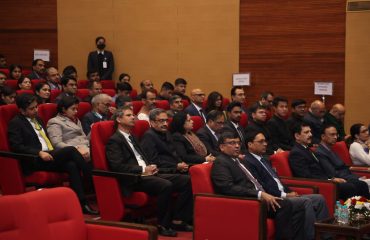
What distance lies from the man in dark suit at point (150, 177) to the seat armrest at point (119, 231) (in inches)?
72.4

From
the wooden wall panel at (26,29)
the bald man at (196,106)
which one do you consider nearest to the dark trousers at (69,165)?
the bald man at (196,106)

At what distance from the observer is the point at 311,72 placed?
1059 centimetres

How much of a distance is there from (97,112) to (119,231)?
3.57 m

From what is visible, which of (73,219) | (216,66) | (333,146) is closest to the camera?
(73,219)

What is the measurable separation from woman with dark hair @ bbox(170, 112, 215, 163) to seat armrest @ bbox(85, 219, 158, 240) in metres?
2.70

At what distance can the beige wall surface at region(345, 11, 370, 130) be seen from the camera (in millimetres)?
10188

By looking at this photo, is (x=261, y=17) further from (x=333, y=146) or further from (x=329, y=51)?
(x=333, y=146)

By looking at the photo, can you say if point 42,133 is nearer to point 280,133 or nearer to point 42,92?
point 42,92

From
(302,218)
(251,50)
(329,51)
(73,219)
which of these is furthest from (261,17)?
(73,219)

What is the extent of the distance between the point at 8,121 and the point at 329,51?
18.6ft

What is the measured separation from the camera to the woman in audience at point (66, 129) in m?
6.65

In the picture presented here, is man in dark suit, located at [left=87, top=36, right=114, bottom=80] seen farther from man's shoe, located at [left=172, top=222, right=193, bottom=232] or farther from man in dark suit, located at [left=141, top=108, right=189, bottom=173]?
man's shoe, located at [left=172, top=222, right=193, bottom=232]

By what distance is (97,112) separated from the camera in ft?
24.4

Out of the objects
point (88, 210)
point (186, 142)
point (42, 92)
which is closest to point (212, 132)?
point (186, 142)
